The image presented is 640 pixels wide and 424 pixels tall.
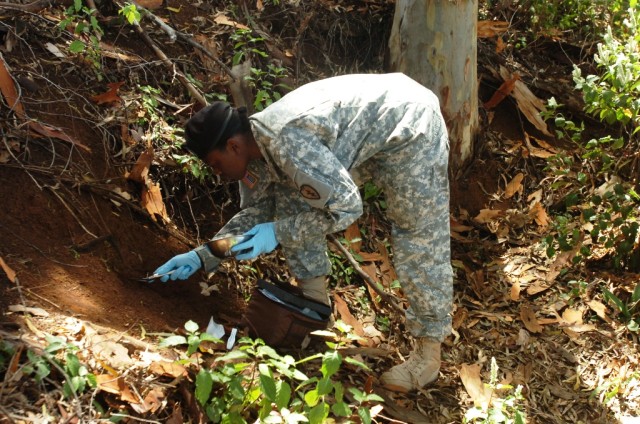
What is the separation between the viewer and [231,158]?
342cm

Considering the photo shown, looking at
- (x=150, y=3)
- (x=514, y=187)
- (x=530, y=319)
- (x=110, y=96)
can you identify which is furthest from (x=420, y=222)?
(x=150, y=3)

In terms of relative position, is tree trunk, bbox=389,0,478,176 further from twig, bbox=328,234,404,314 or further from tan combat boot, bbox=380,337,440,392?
tan combat boot, bbox=380,337,440,392

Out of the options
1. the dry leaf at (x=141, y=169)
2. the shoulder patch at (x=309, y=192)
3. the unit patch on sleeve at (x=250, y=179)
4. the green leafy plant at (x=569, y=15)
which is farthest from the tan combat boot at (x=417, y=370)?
the green leafy plant at (x=569, y=15)

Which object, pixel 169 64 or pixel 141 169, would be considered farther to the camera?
pixel 169 64

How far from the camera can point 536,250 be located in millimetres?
5184

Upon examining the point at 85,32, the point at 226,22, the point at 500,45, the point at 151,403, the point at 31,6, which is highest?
the point at 31,6

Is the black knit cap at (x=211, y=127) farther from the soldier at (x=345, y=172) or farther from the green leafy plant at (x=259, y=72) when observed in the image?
the green leafy plant at (x=259, y=72)

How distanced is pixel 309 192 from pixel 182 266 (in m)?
0.91

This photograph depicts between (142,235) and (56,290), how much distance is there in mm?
796

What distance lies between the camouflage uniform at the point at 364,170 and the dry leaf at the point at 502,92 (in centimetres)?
241

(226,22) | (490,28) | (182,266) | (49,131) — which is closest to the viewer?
(182,266)

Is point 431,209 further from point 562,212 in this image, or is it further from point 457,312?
point 562,212

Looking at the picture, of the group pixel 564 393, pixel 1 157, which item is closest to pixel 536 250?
pixel 564 393

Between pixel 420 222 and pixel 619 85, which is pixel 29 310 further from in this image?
pixel 619 85
